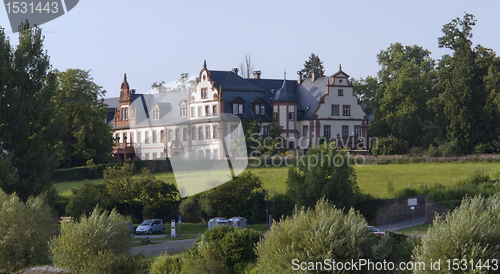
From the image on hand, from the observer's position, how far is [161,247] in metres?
33.9

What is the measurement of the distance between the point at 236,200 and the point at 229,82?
107 ft

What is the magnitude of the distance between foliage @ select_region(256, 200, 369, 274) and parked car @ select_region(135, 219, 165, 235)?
74.1ft

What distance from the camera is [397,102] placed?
81812 mm

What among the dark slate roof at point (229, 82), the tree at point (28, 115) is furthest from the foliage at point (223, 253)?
the dark slate roof at point (229, 82)

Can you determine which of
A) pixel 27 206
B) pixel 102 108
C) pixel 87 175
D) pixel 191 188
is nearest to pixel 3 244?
pixel 27 206

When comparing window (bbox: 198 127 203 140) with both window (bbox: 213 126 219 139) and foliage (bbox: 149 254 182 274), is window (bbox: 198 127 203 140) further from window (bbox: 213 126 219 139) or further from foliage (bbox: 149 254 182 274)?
foliage (bbox: 149 254 182 274)

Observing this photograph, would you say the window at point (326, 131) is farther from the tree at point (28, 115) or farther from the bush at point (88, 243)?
the bush at point (88, 243)

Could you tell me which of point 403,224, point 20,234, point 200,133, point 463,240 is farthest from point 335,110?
point 463,240

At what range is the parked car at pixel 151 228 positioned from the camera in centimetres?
4344

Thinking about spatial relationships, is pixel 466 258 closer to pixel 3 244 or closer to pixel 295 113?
pixel 3 244

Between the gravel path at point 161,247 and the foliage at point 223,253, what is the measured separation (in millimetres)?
5450

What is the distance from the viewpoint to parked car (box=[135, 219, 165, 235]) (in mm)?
43438

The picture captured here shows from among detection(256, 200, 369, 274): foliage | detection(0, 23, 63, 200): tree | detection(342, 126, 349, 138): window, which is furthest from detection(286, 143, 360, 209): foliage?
detection(342, 126, 349, 138): window

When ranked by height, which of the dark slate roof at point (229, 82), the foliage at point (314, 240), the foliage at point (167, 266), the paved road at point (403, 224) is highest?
the dark slate roof at point (229, 82)
